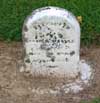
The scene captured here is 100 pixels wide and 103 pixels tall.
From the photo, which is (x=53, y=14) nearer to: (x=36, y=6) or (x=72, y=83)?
(x=72, y=83)

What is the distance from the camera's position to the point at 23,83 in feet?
16.4

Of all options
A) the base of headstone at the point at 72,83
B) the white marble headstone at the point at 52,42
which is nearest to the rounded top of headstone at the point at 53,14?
the white marble headstone at the point at 52,42

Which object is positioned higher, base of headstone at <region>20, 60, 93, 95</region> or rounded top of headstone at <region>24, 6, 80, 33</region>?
rounded top of headstone at <region>24, 6, 80, 33</region>

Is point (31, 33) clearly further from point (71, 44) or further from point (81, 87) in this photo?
point (81, 87)

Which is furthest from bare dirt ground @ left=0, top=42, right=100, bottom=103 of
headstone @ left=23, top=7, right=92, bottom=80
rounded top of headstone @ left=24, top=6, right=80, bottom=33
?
rounded top of headstone @ left=24, top=6, right=80, bottom=33

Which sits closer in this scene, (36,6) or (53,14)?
(53,14)

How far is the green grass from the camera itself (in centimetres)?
582

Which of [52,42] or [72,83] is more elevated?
[52,42]

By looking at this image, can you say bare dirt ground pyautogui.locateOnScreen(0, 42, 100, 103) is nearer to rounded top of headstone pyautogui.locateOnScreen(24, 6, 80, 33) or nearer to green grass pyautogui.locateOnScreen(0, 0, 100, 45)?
green grass pyautogui.locateOnScreen(0, 0, 100, 45)

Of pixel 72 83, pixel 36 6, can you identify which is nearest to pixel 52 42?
pixel 72 83

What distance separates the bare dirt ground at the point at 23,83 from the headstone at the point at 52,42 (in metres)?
0.18

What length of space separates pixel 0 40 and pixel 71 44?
1312 mm

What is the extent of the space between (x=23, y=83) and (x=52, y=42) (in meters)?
0.55

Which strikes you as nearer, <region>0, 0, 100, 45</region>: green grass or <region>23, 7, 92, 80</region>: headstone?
<region>23, 7, 92, 80</region>: headstone
